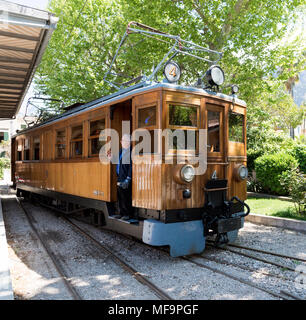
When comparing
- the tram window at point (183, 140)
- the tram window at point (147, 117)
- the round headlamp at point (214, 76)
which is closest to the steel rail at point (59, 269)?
the tram window at point (183, 140)

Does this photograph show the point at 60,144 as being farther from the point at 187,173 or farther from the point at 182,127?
the point at 187,173

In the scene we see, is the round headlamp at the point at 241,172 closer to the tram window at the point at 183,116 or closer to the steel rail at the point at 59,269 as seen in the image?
the tram window at the point at 183,116

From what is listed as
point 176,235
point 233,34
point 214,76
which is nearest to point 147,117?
point 214,76

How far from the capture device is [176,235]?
16.4ft

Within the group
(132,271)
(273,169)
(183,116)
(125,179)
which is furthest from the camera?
(273,169)

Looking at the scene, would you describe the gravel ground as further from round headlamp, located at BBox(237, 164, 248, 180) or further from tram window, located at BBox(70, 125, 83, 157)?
tram window, located at BBox(70, 125, 83, 157)

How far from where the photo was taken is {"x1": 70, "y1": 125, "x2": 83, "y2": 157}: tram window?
24.2 ft

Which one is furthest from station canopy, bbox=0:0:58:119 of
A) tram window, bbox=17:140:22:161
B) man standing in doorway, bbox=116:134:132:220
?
man standing in doorway, bbox=116:134:132:220

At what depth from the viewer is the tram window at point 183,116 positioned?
5.12 meters

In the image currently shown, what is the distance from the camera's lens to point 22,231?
26.4ft

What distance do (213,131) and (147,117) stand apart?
1315 mm

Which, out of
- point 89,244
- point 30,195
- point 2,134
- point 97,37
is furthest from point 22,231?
point 2,134

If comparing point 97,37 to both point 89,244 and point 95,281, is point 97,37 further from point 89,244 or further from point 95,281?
point 95,281
